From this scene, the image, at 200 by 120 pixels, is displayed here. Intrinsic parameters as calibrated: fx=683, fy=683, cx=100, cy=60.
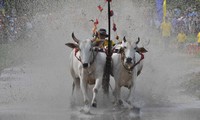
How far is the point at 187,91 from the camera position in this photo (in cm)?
1667

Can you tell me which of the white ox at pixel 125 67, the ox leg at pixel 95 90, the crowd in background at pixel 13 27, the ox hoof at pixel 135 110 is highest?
the crowd in background at pixel 13 27

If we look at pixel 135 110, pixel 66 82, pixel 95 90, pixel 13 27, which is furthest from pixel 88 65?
pixel 13 27

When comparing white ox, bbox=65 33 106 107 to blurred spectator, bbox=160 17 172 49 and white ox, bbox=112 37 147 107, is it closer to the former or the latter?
white ox, bbox=112 37 147 107

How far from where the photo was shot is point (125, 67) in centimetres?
1391

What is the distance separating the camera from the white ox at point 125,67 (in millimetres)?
13594

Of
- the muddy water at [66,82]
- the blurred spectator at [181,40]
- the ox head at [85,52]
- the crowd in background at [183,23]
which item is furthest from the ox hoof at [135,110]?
the crowd in background at [183,23]

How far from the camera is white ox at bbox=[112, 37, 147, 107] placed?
1359 centimetres

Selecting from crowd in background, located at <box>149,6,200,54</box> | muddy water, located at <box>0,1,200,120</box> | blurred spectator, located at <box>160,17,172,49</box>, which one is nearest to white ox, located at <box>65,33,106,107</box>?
muddy water, located at <box>0,1,200,120</box>

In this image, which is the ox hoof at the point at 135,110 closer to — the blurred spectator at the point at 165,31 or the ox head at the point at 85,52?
the ox head at the point at 85,52

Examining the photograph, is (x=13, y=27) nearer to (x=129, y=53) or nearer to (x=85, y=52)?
(x=85, y=52)

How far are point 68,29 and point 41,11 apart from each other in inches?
209

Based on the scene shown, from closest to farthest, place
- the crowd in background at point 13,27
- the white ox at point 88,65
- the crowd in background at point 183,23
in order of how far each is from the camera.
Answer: the white ox at point 88,65
the crowd in background at point 13,27
the crowd in background at point 183,23

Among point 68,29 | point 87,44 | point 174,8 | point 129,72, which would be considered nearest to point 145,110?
point 129,72

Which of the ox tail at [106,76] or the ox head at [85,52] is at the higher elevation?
the ox head at [85,52]
